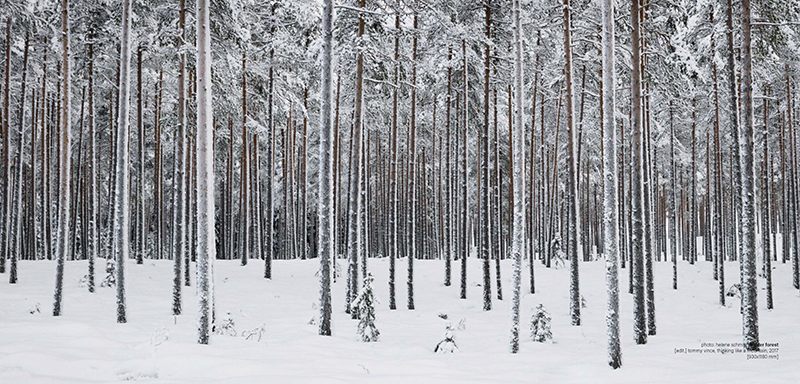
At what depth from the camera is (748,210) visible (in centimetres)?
1069

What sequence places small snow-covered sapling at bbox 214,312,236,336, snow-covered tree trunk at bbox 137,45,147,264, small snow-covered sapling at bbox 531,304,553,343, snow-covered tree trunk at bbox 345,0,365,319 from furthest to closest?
snow-covered tree trunk at bbox 137,45,147,264, snow-covered tree trunk at bbox 345,0,365,319, small snow-covered sapling at bbox 531,304,553,343, small snow-covered sapling at bbox 214,312,236,336

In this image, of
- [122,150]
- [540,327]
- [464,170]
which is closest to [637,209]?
[540,327]

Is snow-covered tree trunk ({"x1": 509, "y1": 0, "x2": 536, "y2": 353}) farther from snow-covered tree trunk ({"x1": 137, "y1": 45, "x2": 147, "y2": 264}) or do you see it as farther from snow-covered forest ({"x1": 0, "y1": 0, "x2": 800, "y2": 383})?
snow-covered tree trunk ({"x1": 137, "y1": 45, "x2": 147, "y2": 264})

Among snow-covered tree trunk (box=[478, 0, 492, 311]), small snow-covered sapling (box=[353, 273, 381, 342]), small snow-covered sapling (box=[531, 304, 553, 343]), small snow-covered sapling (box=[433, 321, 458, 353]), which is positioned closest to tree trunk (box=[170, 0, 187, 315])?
small snow-covered sapling (box=[353, 273, 381, 342])

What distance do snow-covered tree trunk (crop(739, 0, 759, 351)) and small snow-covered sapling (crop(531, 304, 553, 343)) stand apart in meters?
4.06

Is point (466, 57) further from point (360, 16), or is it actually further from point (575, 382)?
point (575, 382)

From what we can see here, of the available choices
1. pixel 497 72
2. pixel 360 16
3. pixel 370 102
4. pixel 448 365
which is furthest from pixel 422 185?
pixel 448 365

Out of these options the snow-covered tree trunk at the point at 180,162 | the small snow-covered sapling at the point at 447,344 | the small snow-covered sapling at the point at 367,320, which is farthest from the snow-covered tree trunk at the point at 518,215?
the snow-covered tree trunk at the point at 180,162

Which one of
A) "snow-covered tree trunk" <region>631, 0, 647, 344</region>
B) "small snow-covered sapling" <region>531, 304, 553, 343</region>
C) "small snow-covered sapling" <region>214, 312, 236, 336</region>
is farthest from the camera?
"small snow-covered sapling" <region>531, 304, 553, 343</region>

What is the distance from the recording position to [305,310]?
16750 mm

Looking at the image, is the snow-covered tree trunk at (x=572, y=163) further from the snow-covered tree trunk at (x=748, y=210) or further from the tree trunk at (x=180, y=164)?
the tree trunk at (x=180, y=164)

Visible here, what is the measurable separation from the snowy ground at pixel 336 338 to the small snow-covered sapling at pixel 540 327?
385 mm

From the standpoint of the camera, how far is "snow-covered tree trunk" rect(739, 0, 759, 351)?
35.0 feet

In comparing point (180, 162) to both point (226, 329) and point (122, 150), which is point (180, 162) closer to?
point (122, 150)
